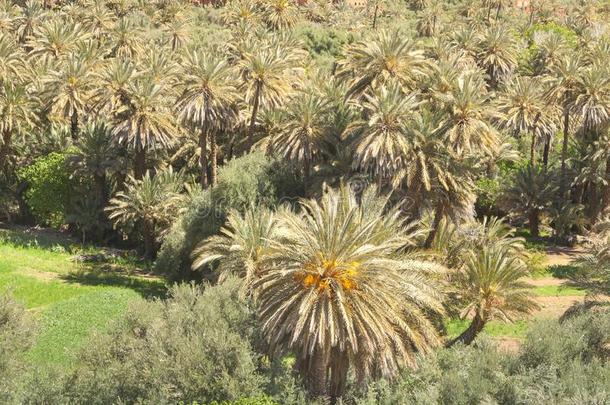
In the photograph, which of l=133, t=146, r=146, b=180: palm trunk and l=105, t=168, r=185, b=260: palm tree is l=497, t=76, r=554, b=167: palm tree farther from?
l=133, t=146, r=146, b=180: palm trunk

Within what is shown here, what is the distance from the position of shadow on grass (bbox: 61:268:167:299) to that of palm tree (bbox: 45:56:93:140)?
11.2m

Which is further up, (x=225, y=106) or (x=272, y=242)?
(x=225, y=106)

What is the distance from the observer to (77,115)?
45812 mm

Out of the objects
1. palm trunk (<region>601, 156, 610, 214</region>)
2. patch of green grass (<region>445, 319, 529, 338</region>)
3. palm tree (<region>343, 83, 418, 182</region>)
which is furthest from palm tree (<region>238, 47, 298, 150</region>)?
palm trunk (<region>601, 156, 610, 214</region>)

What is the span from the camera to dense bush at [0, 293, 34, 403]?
18.8m

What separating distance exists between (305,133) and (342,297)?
60.7ft

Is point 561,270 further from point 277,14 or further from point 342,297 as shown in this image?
point 277,14

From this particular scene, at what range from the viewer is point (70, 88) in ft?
139

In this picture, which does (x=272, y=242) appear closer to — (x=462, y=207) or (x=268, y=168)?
(x=462, y=207)

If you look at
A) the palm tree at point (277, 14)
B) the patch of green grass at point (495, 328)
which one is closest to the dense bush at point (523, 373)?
the patch of green grass at point (495, 328)

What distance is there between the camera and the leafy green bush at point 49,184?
45219 millimetres

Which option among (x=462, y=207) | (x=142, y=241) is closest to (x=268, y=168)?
(x=462, y=207)

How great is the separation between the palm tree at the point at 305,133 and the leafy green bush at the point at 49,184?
19.0m

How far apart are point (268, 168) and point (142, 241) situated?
1453cm
